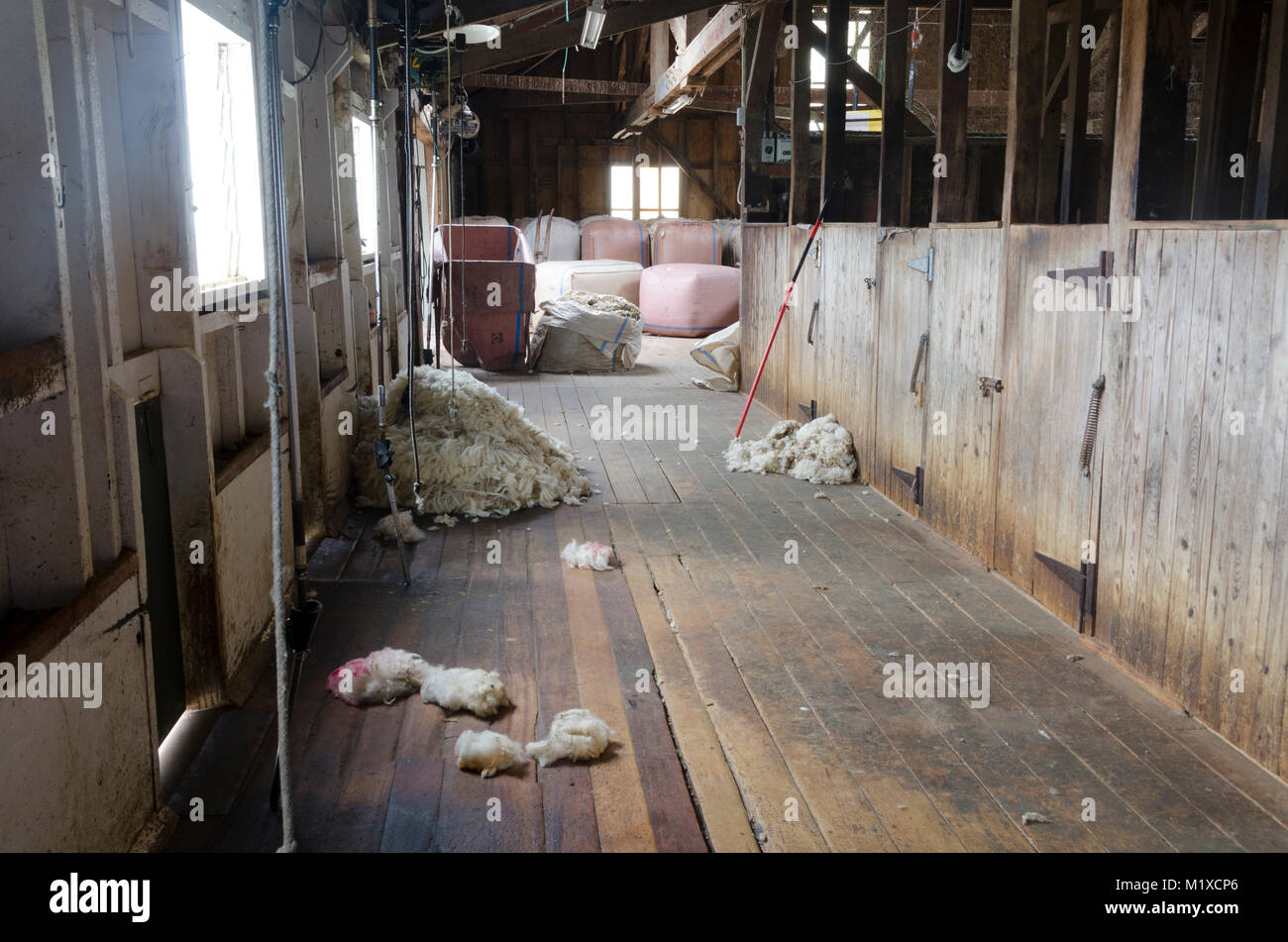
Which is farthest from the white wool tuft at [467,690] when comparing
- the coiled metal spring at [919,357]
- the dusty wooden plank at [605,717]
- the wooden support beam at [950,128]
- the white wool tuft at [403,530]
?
the wooden support beam at [950,128]

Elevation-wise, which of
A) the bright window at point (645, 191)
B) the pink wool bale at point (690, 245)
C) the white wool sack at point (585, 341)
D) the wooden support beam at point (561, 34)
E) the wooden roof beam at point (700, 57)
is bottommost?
the white wool sack at point (585, 341)

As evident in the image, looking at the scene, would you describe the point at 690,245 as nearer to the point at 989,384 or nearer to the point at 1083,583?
the point at 989,384

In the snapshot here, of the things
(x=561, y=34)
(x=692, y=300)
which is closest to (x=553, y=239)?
(x=692, y=300)

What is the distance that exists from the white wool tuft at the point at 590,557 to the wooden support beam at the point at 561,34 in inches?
164

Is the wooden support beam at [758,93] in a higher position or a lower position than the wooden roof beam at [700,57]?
lower

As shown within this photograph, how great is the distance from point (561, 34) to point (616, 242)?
7520 millimetres

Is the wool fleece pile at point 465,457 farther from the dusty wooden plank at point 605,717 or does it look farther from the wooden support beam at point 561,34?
the wooden support beam at point 561,34

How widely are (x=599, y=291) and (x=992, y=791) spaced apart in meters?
11.5

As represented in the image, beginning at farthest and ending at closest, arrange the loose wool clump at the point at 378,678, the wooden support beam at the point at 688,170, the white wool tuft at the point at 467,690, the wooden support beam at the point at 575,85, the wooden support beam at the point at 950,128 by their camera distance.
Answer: the wooden support beam at the point at 688,170
the wooden support beam at the point at 575,85
the wooden support beam at the point at 950,128
the loose wool clump at the point at 378,678
the white wool tuft at the point at 467,690

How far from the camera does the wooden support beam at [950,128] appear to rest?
4953 mm

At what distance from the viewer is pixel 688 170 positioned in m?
18.2

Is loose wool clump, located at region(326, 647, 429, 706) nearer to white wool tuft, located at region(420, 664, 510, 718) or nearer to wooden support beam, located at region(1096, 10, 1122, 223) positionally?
white wool tuft, located at region(420, 664, 510, 718)
